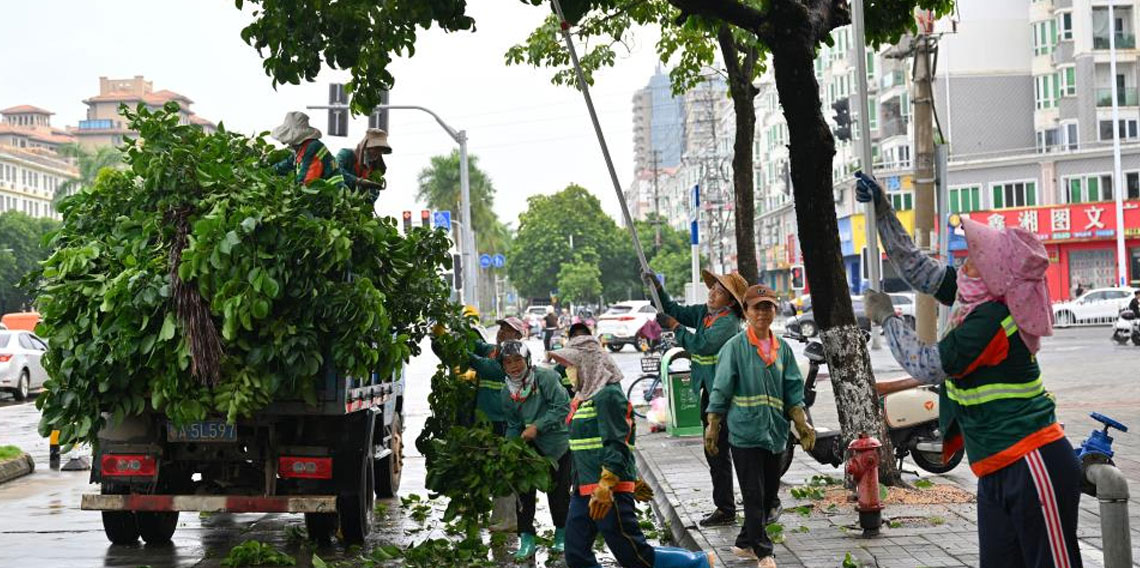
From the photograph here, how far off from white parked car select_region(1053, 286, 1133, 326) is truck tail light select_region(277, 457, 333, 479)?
41858mm

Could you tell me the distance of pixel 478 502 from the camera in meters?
9.04

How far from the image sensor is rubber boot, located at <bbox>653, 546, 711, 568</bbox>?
668 centimetres

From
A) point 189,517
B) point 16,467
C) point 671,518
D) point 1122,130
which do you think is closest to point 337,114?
point 16,467

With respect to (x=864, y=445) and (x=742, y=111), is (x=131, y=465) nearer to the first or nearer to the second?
(x=864, y=445)

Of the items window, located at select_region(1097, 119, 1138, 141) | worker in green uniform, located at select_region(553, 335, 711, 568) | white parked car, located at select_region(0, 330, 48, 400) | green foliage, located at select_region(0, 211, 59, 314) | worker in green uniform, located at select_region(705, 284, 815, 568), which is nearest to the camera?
worker in green uniform, located at select_region(553, 335, 711, 568)

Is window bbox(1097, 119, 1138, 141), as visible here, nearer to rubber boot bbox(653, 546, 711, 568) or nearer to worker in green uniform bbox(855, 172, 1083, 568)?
rubber boot bbox(653, 546, 711, 568)

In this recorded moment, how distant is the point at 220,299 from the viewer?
816 cm

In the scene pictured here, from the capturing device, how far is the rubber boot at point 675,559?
6.68 m

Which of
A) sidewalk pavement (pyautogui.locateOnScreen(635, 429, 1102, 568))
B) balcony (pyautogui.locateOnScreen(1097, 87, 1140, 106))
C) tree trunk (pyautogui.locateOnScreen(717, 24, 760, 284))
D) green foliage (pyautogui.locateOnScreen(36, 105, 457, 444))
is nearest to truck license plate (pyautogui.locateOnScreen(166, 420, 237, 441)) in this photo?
green foliage (pyautogui.locateOnScreen(36, 105, 457, 444))

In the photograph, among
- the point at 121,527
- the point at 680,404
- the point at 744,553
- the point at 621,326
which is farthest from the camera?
the point at 621,326

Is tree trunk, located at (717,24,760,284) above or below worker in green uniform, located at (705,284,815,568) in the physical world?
above

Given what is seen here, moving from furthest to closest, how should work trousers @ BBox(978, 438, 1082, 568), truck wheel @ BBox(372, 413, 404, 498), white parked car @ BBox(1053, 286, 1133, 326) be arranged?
white parked car @ BBox(1053, 286, 1133, 326), truck wheel @ BBox(372, 413, 404, 498), work trousers @ BBox(978, 438, 1082, 568)

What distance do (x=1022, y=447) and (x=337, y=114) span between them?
970 inches

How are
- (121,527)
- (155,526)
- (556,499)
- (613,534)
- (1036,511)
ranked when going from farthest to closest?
1. (155,526)
2. (121,527)
3. (556,499)
4. (613,534)
5. (1036,511)
